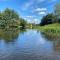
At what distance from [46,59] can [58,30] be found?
22025 millimetres

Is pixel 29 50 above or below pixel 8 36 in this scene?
above

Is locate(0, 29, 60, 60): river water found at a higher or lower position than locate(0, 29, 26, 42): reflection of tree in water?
higher

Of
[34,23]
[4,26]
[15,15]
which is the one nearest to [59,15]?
[4,26]

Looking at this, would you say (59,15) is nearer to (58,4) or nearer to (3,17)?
(58,4)

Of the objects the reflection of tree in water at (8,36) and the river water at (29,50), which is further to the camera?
the reflection of tree in water at (8,36)

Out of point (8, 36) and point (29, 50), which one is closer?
point (29, 50)

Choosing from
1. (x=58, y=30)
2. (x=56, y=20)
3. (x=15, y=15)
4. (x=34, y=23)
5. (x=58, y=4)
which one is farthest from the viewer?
(x=34, y=23)

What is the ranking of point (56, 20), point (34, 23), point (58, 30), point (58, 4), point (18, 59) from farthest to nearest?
1. point (34, 23)
2. point (56, 20)
3. point (58, 4)
4. point (58, 30)
5. point (18, 59)

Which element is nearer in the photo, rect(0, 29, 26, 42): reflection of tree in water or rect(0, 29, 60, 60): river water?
rect(0, 29, 60, 60): river water

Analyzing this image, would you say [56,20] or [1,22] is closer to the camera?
[1,22]

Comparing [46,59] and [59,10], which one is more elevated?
[59,10]

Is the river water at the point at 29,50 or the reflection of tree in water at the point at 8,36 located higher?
the river water at the point at 29,50

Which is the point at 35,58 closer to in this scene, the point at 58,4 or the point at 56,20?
the point at 58,4

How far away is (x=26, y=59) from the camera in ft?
35.6
